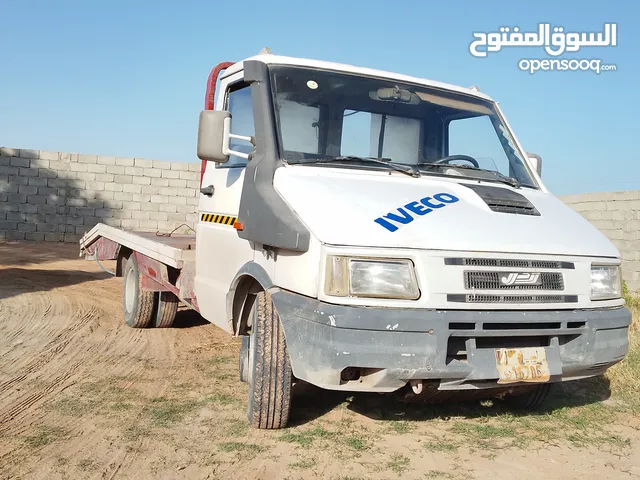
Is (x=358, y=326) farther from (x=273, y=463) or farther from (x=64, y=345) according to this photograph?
(x=64, y=345)

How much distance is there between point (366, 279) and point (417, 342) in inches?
16.0

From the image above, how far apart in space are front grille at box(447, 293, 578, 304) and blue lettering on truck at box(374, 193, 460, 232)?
18.5 inches

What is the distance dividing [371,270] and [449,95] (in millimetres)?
2184

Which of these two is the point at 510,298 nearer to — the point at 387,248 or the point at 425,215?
the point at 425,215

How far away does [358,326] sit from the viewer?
11.5 feet

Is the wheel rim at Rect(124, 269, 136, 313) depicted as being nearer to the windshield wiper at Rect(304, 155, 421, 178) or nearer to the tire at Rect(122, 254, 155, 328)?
the tire at Rect(122, 254, 155, 328)

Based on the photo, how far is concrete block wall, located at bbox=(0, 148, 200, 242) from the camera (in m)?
16.7

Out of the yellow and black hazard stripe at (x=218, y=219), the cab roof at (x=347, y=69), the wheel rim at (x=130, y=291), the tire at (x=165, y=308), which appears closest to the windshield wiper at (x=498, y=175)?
the cab roof at (x=347, y=69)

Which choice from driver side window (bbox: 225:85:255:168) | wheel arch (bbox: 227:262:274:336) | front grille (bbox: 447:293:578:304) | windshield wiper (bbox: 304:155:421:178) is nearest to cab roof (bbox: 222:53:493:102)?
driver side window (bbox: 225:85:255:168)

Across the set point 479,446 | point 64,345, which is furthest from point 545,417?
point 64,345

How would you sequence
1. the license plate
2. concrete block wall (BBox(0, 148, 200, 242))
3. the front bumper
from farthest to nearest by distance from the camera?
concrete block wall (BBox(0, 148, 200, 242)), the license plate, the front bumper

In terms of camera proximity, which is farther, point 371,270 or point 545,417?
point 545,417

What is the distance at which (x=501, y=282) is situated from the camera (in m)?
3.78

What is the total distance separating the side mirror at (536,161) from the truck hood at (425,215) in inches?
30.3
